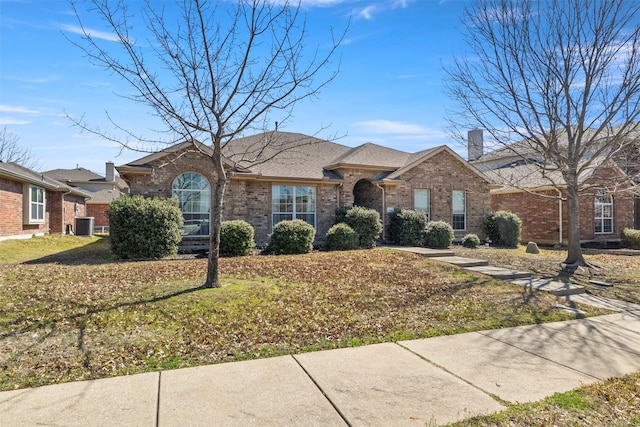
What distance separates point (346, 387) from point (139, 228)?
1036 cm

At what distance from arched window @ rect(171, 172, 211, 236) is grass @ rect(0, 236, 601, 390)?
16.0ft

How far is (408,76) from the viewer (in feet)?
38.7

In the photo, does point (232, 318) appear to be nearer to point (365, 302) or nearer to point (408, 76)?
point (365, 302)

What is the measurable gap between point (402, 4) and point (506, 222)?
12.1 m

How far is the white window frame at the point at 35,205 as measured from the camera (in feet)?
60.7

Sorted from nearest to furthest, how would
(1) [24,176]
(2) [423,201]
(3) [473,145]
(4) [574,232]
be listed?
(4) [574,232]
(3) [473,145]
(1) [24,176]
(2) [423,201]

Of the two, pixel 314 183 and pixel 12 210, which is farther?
pixel 12 210

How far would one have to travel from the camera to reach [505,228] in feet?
59.5

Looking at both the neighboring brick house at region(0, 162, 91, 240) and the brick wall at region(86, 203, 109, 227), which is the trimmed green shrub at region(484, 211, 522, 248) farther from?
the brick wall at region(86, 203, 109, 227)

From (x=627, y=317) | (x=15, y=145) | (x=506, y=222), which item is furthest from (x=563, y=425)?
(x=15, y=145)

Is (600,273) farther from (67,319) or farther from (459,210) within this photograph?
(67,319)

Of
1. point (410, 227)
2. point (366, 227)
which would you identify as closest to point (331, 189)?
point (366, 227)

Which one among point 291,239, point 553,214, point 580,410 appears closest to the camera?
point 580,410

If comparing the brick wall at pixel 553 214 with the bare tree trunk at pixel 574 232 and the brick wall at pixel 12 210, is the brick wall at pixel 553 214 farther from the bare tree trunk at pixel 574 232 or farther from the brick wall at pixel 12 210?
the brick wall at pixel 12 210
